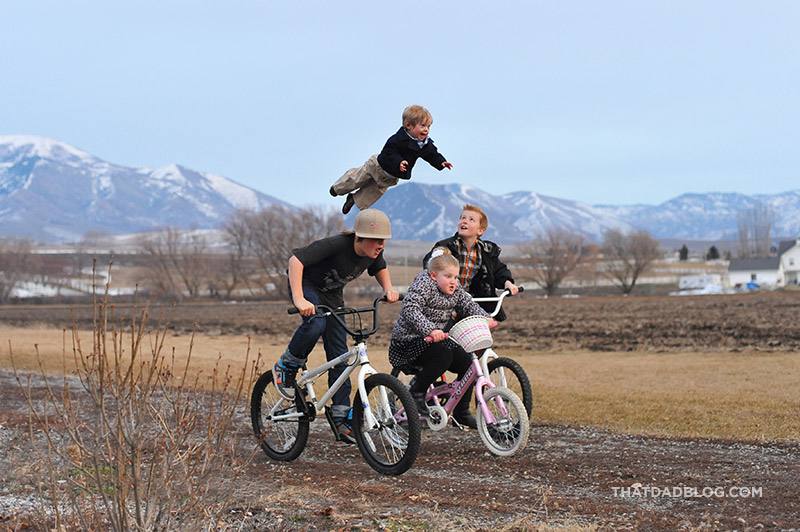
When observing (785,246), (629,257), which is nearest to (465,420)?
(629,257)

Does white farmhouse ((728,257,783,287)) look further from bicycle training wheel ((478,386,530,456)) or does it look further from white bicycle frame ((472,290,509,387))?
bicycle training wheel ((478,386,530,456))

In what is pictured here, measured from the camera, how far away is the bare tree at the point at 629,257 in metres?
110

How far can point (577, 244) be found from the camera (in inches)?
4828

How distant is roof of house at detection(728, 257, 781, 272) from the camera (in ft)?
434

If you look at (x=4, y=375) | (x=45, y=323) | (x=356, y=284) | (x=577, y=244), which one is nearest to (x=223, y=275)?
(x=356, y=284)

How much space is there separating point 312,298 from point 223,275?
101 m

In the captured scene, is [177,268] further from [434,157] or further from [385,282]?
[434,157]

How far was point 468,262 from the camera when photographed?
8.91 m

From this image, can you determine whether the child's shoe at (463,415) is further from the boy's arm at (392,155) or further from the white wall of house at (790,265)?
the white wall of house at (790,265)

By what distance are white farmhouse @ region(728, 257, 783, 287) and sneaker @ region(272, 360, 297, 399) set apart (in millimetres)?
128285

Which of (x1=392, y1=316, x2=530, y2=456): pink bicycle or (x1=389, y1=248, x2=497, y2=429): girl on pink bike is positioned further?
(x1=389, y1=248, x2=497, y2=429): girl on pink bike

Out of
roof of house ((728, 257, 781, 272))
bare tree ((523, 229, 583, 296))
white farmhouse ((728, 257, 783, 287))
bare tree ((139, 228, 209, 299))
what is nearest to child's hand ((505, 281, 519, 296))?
bare tree ((139, 228, 209, 299))

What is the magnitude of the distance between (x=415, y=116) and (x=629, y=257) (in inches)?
4386

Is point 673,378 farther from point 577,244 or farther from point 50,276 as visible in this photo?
point 50,276
